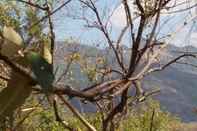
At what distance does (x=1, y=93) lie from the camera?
405mm

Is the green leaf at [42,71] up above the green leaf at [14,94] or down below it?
above

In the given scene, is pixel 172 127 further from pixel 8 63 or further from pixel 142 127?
pixel 8 63

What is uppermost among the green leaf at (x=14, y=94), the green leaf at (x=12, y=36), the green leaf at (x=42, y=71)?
the green leaf at (x=12, y=36)

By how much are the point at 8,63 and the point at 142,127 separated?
22.0 m

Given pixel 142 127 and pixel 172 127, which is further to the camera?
pixel 172 127

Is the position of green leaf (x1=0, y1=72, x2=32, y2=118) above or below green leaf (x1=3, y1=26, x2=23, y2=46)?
below

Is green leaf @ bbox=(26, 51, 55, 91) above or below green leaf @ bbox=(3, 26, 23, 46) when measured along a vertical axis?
below

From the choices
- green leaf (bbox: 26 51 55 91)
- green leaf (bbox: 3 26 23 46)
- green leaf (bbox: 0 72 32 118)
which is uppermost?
green leaf (bbox: 3 26 23 46)

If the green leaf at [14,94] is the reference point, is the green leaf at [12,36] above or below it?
above

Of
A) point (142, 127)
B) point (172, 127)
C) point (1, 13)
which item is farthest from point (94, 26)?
point (172, 127)

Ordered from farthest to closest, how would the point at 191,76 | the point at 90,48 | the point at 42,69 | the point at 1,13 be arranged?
the point at 191,76
the point at 90,48
the point at 1,13
the point at 42,69

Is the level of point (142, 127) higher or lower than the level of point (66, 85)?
lower

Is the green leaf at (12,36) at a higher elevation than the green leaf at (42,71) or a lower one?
higher

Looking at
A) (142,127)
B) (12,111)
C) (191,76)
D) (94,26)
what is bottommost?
(191,76)
